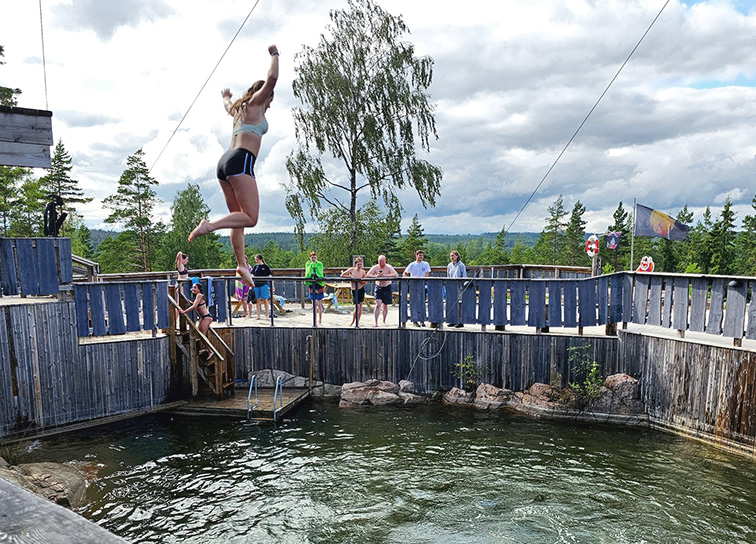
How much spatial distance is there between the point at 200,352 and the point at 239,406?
1.60 metres

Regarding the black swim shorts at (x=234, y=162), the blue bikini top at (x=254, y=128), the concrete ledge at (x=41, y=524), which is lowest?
the concrete ledge at (x=41, y=524)

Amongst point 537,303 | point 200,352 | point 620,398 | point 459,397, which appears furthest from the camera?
point 200,352

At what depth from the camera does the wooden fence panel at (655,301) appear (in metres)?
10.2

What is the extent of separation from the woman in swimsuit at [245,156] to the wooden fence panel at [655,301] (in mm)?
8431

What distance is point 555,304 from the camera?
11.0m

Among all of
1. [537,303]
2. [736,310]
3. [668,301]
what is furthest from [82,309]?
[736,310]

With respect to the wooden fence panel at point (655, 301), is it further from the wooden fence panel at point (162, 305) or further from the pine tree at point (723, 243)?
the pine tree at point (723, 243)

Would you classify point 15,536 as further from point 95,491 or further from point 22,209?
point 22,209

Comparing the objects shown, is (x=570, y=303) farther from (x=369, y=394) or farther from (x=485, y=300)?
(x=369, y=394)

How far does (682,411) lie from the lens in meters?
9.62

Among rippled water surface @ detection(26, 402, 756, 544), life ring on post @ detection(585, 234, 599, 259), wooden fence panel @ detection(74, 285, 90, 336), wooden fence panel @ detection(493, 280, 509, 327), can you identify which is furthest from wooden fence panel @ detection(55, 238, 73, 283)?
life ring on post @ detection(585, 234, 599, 259)

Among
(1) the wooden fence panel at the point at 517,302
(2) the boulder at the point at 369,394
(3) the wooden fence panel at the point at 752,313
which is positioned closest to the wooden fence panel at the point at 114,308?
(2) the boulder at the point at 369,394

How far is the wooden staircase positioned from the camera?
37.5 feet

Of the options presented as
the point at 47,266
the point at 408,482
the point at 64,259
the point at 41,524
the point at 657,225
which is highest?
the point at 657,225
